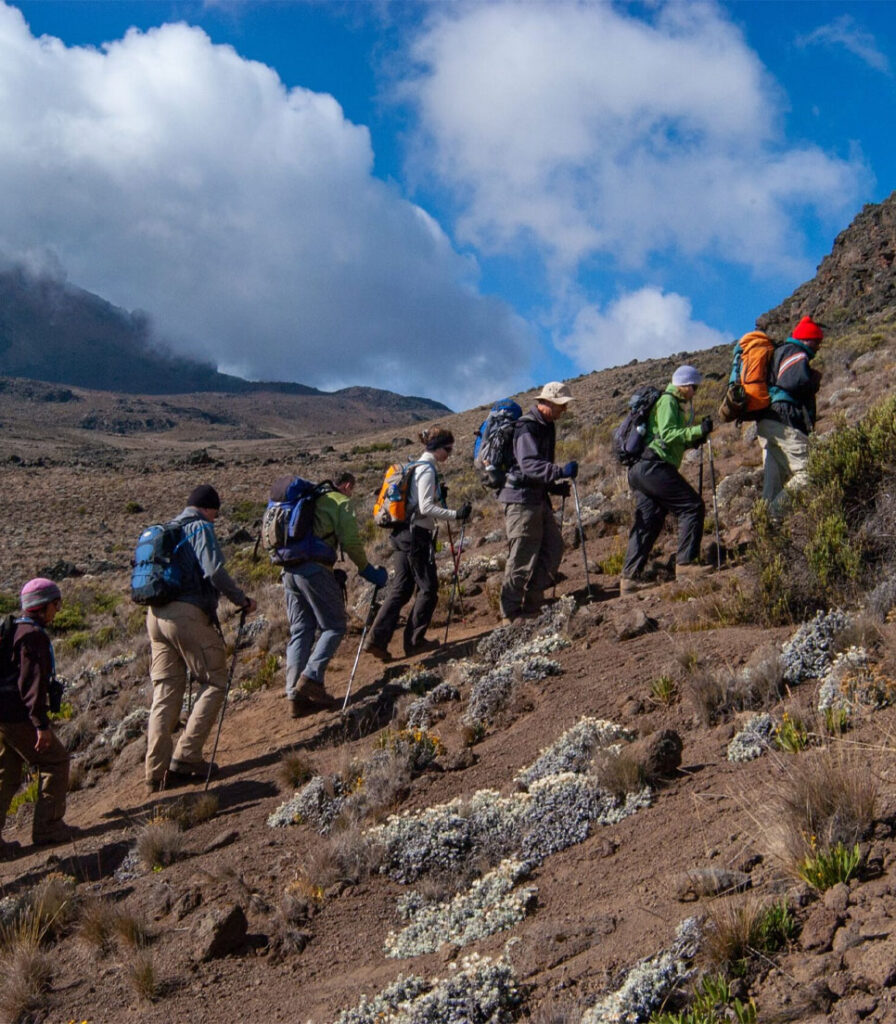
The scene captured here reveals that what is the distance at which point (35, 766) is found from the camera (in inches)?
260

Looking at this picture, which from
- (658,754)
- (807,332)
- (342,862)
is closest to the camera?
(658,754)

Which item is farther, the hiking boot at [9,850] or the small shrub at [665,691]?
the hiking boot at [9,850]

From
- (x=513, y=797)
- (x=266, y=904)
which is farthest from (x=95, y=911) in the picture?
(x=513, y=797)

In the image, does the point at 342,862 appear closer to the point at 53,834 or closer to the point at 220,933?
the point at 220,933

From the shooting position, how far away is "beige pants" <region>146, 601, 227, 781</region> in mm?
6773

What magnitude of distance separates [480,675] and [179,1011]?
372 cm

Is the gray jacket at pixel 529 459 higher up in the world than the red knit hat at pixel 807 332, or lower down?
lower down

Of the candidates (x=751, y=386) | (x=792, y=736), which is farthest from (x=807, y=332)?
(x=792, y=736)

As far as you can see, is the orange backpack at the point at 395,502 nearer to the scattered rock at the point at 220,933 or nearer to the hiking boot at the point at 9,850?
the hiking boot at the point at 9,850

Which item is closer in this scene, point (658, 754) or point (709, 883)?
point (709, 883)

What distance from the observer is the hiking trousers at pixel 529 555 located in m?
7.79

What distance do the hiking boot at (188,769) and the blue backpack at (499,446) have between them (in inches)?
134

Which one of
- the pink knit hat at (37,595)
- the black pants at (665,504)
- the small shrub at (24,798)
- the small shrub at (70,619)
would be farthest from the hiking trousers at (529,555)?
the small shrub at (70,619)

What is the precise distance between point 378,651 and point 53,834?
3.29 meters
